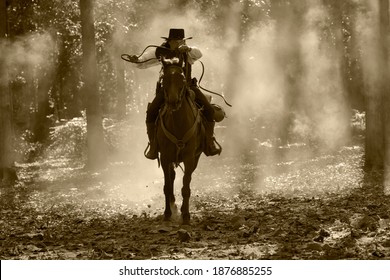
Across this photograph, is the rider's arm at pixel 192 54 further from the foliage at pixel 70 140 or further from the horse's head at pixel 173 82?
the foliage at pixel 70 140

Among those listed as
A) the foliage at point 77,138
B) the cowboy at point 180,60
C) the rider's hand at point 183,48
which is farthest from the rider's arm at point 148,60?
the foliage at point 77,138

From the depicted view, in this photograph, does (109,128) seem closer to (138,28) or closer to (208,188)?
(138,28)

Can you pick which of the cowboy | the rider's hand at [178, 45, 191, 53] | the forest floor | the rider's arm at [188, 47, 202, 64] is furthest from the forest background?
the rider's hand at [178, 45, 191, 53]

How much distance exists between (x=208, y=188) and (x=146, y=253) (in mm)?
9946

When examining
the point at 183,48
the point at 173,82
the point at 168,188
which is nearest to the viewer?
the point at 173,82

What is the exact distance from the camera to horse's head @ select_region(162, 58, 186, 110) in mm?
13664

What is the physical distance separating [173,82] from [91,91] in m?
13.6

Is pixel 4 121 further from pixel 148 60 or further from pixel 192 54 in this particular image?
pixel 192 54

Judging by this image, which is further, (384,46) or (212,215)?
(384,46)

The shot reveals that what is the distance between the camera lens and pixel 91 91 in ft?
88.3

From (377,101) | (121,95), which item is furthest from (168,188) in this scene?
(121,95)

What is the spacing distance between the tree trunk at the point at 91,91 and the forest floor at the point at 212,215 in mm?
622

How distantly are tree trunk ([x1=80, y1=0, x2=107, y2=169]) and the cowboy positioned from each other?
11.5 meters
